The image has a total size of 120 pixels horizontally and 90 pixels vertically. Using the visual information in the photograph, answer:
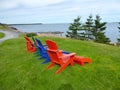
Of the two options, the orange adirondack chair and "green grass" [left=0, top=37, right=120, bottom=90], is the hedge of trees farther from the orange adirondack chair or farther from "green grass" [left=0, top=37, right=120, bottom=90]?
the orange adirondack chair

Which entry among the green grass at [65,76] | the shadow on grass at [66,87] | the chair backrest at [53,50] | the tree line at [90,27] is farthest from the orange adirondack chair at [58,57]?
the tree line at [90,27]

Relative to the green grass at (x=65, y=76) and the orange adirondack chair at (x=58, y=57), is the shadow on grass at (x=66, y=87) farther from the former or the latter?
the orange adirondack chair at (x=58, y=57)

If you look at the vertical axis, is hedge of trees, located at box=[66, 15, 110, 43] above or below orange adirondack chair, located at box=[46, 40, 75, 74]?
below

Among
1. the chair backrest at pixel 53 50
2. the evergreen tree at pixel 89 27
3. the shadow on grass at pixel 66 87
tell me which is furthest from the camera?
the evergreen tree at pixel 89 27

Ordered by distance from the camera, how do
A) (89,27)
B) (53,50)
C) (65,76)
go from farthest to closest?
(89,27) → (53,50) → (65,76)

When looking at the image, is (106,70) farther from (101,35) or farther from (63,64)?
(101,35)

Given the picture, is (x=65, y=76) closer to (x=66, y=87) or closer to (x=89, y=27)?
(x=66, y=87)

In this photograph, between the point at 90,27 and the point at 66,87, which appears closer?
the point at 66,87

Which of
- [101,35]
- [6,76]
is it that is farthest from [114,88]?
[101,35]

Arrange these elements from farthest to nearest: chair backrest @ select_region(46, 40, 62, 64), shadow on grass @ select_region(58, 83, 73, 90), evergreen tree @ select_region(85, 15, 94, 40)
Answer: evergreen tree @ select_region(85, 15, 94, 40) < chair backrest @ select_region(46, 40, 62, 64) < shadow on grass @ select_region(58, 83, 73, 90)

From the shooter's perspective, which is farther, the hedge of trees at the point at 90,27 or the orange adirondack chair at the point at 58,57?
the hedge of trees at the point at 90,27

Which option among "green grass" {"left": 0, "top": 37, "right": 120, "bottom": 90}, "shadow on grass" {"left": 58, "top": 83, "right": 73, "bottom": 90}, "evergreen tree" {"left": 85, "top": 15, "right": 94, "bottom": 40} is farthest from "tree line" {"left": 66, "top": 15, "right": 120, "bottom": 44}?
"shadow on grass" {"left": 58, "top": 83, "right": 73, "bottom": 90}

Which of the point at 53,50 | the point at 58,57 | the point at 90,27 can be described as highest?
the point at 53,50

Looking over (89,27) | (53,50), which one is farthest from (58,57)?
(89,27)
